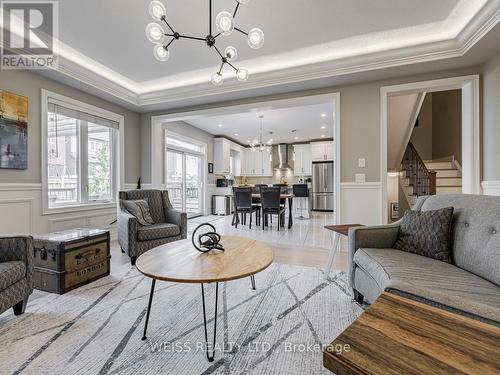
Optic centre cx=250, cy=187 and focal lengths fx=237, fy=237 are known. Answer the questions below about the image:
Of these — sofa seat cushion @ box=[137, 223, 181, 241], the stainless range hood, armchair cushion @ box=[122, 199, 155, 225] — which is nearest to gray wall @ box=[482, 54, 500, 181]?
sofa seat cushion @ box=[137, 223, 181, 241]

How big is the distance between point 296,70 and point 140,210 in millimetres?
2873

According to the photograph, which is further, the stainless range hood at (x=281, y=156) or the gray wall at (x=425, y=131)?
the stainless range hood at (x=281, y=156)

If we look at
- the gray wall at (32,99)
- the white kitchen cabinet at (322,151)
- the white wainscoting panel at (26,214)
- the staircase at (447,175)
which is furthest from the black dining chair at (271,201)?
the white kitchen cabinet at (322,151)

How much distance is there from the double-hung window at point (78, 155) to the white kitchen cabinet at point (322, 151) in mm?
6533

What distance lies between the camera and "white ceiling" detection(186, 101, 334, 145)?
18.3 feet

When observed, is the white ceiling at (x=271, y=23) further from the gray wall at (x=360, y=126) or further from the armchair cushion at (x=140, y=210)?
the armchair cushion at (x=140, y=210)

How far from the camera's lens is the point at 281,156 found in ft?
30.3

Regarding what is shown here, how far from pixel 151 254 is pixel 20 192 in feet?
8.15

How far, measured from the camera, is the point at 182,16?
2.40 m

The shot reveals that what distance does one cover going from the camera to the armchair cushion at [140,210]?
3.14m

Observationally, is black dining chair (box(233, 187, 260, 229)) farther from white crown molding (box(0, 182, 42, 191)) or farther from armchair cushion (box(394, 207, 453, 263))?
armchair cushion (box(394, 207, 453, 263))

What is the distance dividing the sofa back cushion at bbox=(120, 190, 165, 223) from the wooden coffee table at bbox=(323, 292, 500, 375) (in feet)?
10.9

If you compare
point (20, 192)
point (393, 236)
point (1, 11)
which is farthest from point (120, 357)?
point (1, 11)

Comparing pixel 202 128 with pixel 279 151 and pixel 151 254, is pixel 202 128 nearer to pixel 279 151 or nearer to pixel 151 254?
pixel 279 151
